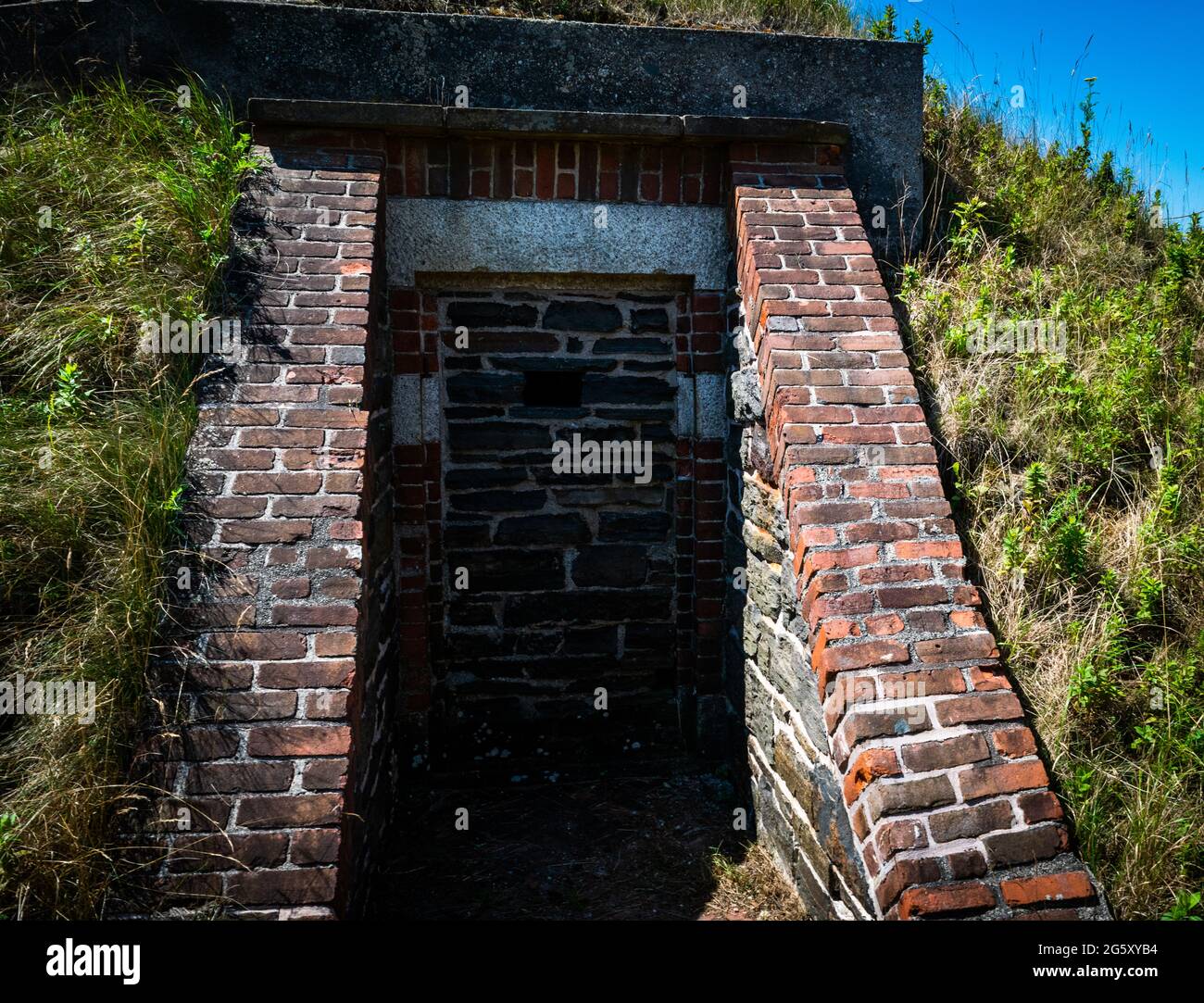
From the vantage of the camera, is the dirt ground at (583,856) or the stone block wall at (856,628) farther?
the dirt ground at (583,856)

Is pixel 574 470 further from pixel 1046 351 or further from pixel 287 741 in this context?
pixel 1046 351

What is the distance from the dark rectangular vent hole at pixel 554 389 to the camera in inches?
153

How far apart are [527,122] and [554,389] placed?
1.29 metres

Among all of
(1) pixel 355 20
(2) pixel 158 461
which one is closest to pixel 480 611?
(2) pixel 158 461

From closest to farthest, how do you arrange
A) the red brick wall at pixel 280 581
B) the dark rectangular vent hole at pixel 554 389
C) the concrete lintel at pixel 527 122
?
the red brick wall at pixel 280 581, the concrete lintel at pixel 527 122, the dark rectangular vent hole at pixel 554 389

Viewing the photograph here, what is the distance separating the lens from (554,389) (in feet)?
12.8

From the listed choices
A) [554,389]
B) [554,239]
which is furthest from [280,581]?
[554,239]

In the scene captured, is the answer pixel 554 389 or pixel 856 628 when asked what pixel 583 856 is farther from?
pixel 554 389

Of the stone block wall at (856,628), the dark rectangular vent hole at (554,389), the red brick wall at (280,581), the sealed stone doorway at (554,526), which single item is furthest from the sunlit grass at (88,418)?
the stone block wall at (856,628)

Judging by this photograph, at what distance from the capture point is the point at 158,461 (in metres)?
2.70

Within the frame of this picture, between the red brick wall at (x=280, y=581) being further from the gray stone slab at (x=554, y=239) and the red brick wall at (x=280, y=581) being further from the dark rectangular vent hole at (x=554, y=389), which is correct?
the dark rectangular vent hole at (x=554, y=389)

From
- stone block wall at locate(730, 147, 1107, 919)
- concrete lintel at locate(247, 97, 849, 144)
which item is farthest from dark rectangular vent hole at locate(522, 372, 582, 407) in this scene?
concrete lintel at locate(247, 97, 849, 144)

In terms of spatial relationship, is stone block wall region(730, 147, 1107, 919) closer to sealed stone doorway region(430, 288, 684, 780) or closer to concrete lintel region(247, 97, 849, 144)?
concrete lintel region(247, 97, 849, 144)

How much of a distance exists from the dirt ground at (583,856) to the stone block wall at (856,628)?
0.28m
